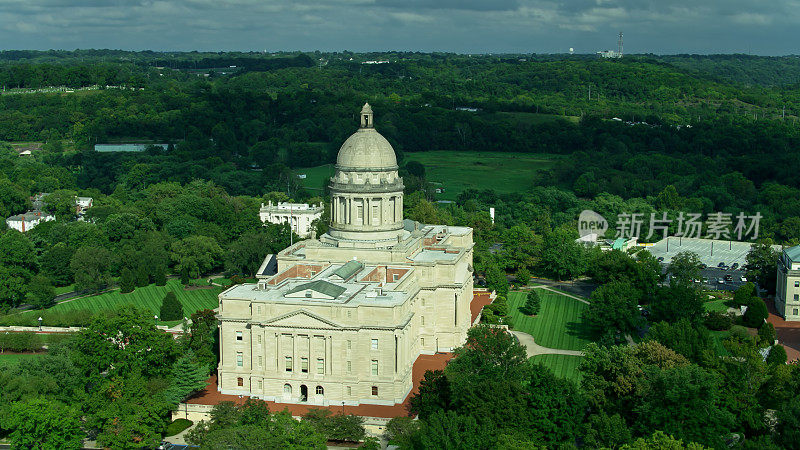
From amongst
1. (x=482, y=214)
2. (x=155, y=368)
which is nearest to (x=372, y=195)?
(x=155, y=368)

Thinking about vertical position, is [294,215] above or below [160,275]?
above

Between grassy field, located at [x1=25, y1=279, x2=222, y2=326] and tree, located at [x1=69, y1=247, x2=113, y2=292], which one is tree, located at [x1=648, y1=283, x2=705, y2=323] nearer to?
grassy field, located at [x1=25, y1=279, x2=222, y2=326]

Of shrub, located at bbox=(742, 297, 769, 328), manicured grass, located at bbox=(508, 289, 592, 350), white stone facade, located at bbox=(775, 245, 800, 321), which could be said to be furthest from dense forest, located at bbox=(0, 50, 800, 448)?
white stone facade, located at bbox=(775, 245, 800, 321)

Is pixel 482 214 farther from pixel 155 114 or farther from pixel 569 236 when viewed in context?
pixel 155 114

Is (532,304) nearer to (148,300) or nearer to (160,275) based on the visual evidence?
(148,300)

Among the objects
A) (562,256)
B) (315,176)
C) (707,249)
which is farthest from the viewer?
(315,176)

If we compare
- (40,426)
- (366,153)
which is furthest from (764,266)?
(40,426)

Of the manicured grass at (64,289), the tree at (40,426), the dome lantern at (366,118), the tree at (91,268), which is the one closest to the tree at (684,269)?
the dome lantern at (366,118)

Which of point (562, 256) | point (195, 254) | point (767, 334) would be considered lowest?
point (195, 254)
